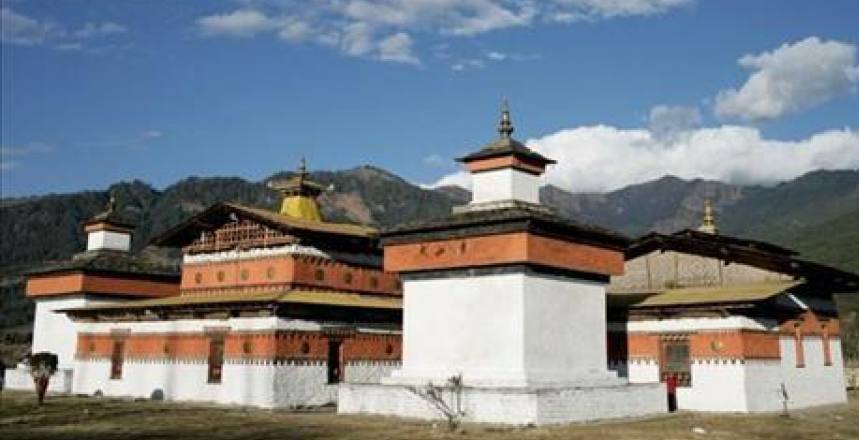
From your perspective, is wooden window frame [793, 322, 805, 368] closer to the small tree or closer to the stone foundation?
the stone foundation

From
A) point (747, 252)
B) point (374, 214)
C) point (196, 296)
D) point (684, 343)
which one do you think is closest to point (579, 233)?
point (684, 343)

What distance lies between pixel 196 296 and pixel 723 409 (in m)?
21.0

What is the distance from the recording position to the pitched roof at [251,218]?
33438mm

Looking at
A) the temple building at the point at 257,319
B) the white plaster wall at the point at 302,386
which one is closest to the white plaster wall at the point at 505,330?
the white plaster wall at the point at 302,386

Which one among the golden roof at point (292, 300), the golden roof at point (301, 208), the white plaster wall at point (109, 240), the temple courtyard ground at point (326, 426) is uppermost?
the golden roof at point (301, 208)

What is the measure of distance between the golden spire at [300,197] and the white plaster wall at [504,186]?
43.6ft

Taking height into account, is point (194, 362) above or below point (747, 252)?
below

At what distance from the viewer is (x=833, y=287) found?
33.8 metres

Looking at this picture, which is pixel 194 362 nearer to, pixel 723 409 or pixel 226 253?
pixel 226 253

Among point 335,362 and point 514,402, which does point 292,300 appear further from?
point 514,402

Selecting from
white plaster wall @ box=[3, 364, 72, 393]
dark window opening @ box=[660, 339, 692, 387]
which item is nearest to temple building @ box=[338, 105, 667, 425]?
dark window opening @ box=[660, 339, 692, 387]

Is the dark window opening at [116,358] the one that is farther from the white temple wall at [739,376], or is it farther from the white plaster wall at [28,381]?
the white temple wall at [739,376]

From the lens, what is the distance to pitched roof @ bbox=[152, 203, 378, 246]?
110ft

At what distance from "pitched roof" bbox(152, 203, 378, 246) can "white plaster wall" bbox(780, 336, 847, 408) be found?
610 inches
